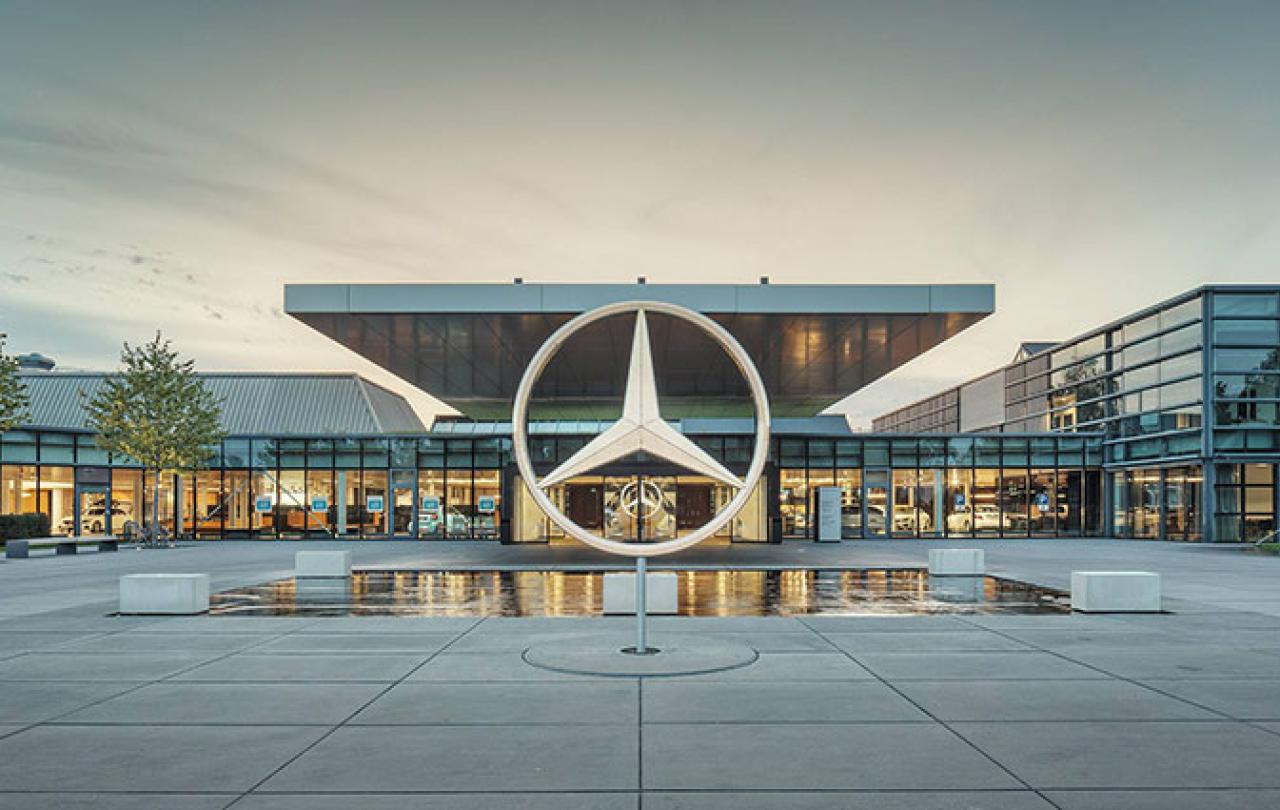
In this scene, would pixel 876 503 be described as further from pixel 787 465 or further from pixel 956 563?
pixel 956 563

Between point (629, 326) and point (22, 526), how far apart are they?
1164 inches

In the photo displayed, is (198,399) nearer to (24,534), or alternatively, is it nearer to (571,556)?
(24,534)

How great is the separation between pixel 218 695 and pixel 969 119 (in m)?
21.6

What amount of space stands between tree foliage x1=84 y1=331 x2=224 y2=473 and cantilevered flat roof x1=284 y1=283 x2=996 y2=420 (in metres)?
9.84

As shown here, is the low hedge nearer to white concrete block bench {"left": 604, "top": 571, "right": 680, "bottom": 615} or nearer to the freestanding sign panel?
white concrete block bench {"left": 604, "top": 571, "right": 680, "bottom": 615}

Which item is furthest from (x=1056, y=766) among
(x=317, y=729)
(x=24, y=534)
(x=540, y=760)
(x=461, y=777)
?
(x=24, y=534)

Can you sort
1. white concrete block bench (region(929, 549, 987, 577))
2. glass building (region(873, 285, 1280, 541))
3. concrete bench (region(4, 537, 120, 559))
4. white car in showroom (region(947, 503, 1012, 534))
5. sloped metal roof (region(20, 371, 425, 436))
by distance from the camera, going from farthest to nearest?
sloped metal roof (region(20, 371, 425, 436)) < white car in showroom (region(947, 503, 1012, 534)) < glass building (region(873, 285, 1280, 541)) < concrete bench (region(4, 537, 120, 559)) < white concrete block bench (region(929, 549, 987, 577))

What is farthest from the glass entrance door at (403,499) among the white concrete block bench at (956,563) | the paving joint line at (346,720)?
the paving joint line at (346,720)

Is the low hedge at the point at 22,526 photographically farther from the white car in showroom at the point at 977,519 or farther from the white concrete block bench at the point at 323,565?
the white car in showroom at the point at 977,519

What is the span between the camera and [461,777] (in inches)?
Answer: 278

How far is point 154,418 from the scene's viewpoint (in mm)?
37906

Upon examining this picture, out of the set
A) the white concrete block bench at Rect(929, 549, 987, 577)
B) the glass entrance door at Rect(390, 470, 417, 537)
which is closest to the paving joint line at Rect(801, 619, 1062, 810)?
the white concrete block bench at Rect(929, 549, 987, 577)

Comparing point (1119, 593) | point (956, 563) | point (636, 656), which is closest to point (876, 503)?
point (956, 563)

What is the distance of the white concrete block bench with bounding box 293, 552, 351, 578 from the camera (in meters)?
23.2
